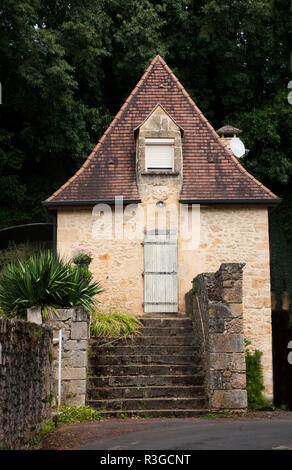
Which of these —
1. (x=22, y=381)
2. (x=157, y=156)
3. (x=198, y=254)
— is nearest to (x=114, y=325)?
(x=198, y=254)

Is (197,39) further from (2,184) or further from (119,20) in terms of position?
(2,184)

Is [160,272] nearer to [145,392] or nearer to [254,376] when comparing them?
[254,376]

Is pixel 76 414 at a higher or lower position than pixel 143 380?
lower

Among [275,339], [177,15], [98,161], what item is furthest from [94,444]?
[177,15]

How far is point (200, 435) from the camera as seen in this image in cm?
884

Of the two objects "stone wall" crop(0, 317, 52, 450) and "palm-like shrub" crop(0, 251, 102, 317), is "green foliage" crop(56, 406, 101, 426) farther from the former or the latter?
"palm-like shrub" crop(0, 251, 102, 317)

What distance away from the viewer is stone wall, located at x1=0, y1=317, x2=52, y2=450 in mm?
6957

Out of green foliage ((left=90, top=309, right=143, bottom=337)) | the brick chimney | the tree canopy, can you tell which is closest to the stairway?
green foliage ((left=90, top=309, right=143, bottom=337))

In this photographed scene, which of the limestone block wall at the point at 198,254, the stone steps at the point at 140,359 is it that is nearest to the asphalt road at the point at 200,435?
the stone steps at the point at 140,359

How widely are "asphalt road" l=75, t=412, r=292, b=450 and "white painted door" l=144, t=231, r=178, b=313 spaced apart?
5909 millimetres

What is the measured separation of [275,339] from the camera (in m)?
23.4

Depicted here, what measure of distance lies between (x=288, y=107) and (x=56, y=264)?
48.4 feet

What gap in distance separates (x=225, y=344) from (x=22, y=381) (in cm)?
467

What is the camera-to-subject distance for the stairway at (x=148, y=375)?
38.5 feet
